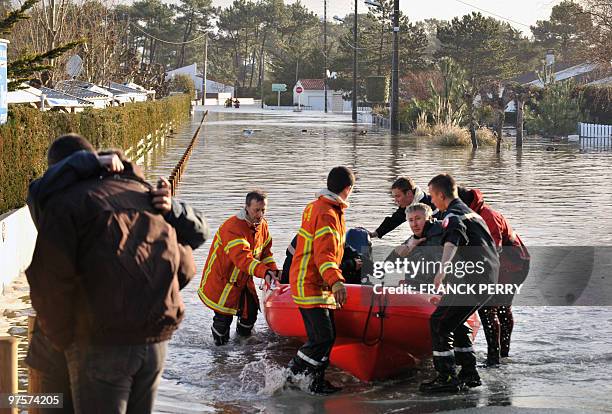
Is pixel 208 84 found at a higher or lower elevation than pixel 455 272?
higher

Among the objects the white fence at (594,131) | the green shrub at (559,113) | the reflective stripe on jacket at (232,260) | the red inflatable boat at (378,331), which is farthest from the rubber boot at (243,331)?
the green shrub at (559,113)

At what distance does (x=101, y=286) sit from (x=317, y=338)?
390 cm

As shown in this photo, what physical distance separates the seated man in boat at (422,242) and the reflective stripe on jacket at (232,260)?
1.23 metres

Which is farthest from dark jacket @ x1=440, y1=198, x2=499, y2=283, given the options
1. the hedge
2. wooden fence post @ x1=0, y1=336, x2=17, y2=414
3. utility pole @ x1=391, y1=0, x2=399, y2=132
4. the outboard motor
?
utility pole @ x1=391, y1=0, x2=399, y2=132

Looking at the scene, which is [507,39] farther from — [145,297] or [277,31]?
[145,297]

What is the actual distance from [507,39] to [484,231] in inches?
5304

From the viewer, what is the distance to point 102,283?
4934 millimetres

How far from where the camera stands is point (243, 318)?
11.0 meters

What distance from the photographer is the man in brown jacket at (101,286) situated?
4.89 m

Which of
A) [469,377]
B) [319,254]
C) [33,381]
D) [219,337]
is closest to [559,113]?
[219,337]

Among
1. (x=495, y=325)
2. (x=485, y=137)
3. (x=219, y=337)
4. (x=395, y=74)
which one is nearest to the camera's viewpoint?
(x=495, y=325)

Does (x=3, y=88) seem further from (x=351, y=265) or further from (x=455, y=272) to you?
(x=455, y=272)

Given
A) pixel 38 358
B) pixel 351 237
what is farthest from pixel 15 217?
pixel 38 358

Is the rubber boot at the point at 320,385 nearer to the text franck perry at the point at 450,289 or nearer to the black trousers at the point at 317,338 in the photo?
the black trousers at the point at 317,338
